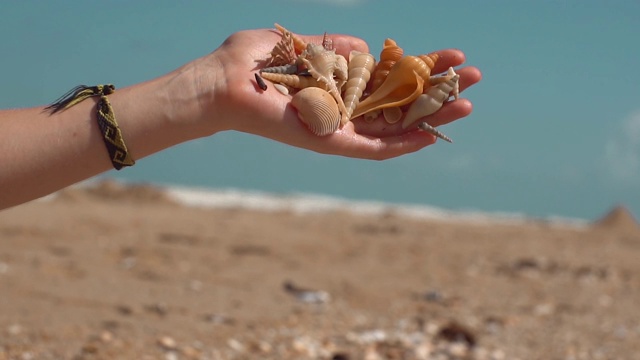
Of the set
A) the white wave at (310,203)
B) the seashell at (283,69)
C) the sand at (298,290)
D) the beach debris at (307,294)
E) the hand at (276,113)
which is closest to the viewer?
the hand at (276,113)

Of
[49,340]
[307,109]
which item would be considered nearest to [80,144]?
[307,109]

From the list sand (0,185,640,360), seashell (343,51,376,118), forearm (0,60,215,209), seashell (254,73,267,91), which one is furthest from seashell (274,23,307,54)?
sand (0,185,640,360)

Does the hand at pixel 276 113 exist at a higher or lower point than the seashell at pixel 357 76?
lower

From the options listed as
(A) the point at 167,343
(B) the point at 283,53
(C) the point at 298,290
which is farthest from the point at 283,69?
(C) the point at 298,290

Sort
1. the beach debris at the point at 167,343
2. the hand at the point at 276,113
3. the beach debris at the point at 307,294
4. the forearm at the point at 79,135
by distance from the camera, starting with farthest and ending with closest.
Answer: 1. the beach debris at the point at 307,294
2. the beach debris at the point at 167,343
3. the hand at the point at 276,113
4. the forearm at the point at 79,135

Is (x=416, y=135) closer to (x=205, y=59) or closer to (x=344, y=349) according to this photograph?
(x=205, y=59)

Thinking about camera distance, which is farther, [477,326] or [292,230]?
[292,230]

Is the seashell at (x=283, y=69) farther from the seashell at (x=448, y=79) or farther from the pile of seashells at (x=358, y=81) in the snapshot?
the seashell at (x=448, y=79)

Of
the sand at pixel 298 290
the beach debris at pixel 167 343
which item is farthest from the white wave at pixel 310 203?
the beach debris at pixel 167 343

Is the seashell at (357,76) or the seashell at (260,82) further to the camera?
the seashell at (357,76)
